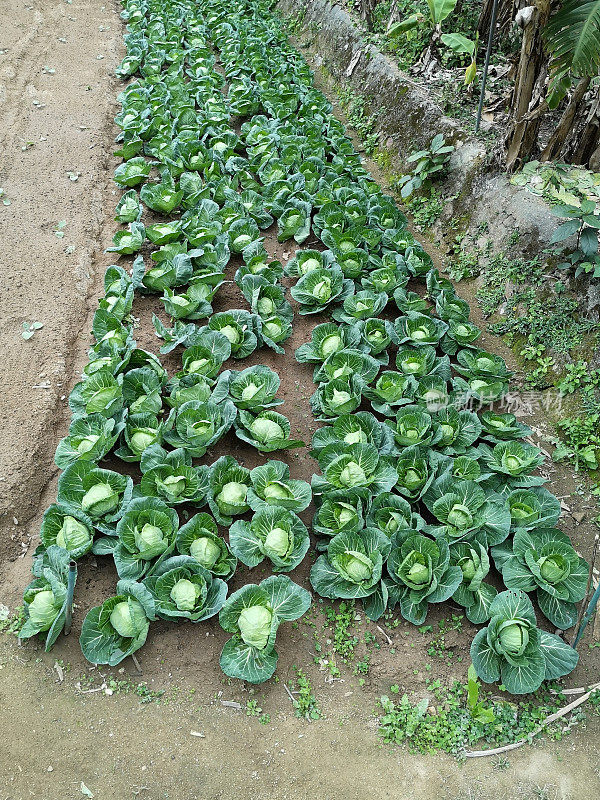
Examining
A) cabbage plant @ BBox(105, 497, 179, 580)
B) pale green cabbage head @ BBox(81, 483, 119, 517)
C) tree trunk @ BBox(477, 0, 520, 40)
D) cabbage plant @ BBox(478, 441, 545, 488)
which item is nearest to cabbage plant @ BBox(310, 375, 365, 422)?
cabbage plant @ BBox(478, 441, 545, 488)

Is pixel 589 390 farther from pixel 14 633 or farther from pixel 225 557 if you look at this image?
pixel 14 633

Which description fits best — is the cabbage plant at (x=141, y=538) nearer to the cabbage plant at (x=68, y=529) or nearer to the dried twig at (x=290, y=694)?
the cabbage plant at (x=68, y=529)

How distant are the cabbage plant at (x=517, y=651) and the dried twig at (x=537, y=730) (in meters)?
0.16

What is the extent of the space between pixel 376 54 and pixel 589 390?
20.5 feet

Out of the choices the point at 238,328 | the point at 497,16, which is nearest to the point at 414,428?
the point at 238,328

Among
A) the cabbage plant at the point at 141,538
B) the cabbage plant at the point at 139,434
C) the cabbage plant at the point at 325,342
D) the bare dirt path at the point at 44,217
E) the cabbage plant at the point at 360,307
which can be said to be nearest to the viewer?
the cabbage plant at the point at 141,538

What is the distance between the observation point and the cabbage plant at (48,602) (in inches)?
116

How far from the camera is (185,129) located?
7172mm

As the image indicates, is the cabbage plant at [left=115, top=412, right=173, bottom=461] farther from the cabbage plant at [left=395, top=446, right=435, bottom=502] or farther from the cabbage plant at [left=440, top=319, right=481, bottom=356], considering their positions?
the cabbage plant at [left=440, top=319, right=481, bottom=356]

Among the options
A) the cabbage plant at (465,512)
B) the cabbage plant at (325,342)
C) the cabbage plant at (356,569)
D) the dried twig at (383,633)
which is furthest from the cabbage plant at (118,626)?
the cabbage plant at (325,342)

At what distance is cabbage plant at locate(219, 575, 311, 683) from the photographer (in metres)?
2.89

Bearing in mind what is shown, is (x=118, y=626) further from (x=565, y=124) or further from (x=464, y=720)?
(x=565, y=124)

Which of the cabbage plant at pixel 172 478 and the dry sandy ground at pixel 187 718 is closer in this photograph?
the dry sandy ground at pixel 187 718

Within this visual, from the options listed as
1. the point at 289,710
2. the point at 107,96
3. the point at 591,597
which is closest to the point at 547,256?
the point at 591,597
